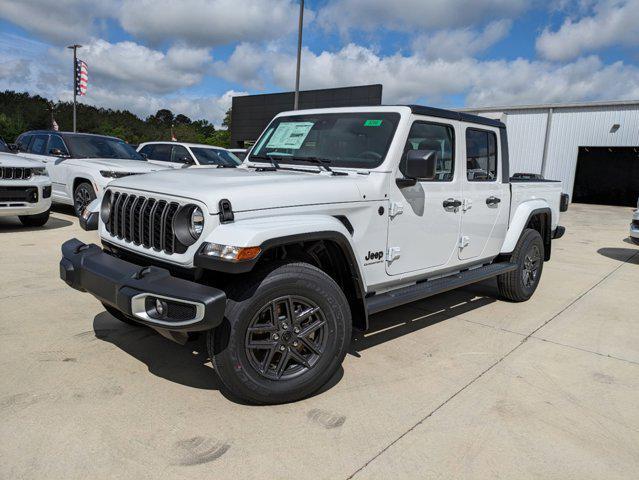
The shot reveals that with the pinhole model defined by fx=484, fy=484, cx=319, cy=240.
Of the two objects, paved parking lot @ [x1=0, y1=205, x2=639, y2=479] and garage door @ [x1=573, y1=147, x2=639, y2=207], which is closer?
paved parking lot @ [x1=0, y1=205, x2=639, y2=479]

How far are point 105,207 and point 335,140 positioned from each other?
5.87 ft

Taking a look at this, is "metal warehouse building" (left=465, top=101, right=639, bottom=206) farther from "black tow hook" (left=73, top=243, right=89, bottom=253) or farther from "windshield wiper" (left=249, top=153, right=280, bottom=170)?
"black tow hook" (left=73, top=243, right=89, bottom=253)

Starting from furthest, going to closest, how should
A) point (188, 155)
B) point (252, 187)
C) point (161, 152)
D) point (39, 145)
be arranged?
1. point (161, 152)
2. point (188, 155)
3. point (39, 145)
4. point (252, 187)

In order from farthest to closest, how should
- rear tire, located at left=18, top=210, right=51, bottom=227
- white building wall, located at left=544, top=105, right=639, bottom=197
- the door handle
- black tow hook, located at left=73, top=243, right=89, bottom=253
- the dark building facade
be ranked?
1. the dark building facade
2. white building wall, located at left=544, top=105, right=639, bottom=197
3. rear tire, located at left=18, top=210, right=51, bottom=227
4. the door handle
5. black tow hook, located at left=73, top=243, right=89, bottom=253

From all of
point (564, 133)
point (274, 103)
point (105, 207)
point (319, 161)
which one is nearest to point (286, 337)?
point (319, 161)

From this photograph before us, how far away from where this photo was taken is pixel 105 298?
2828mm

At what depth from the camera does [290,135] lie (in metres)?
4.16

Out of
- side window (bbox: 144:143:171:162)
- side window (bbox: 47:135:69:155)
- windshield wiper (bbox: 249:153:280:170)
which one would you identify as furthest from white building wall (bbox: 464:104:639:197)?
windshield wiper (bbox: 249:153:280:170)

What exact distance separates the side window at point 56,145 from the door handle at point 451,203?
813cm

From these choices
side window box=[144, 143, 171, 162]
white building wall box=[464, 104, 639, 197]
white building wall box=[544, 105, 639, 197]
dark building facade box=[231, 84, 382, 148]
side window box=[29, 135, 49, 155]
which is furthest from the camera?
dark building facade box=[231, 84, 382, 148]

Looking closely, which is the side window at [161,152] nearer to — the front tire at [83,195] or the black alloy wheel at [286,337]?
the front tire at [83,195]

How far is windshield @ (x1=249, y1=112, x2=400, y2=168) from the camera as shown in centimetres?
362

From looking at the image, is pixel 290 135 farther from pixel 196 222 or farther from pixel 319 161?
pixel 196 222

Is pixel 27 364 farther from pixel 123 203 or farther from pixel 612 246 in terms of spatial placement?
pixel 612 246
